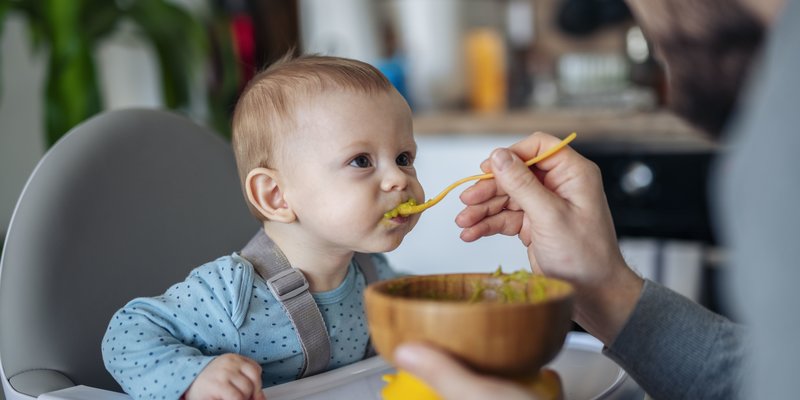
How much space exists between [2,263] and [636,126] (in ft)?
4.93

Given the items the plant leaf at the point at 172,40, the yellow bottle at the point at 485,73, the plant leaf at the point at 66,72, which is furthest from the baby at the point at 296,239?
the yellow bottle at the point at 485,73

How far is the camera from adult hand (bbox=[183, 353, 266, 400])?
0.61 metres

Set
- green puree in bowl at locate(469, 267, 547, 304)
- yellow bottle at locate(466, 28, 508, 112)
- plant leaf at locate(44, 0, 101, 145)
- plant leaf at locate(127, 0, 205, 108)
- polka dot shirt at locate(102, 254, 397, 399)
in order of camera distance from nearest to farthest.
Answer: green puree in bowl at locate(469, 267, 547, 304), polka dot shirt at locate(102, 254, 397, 399), plant leaf at locate(44, 0, 101, 145), plant leaf at locate(127, 0, 205, 108), yellow bottle at locate(466, 28, 508, 112)

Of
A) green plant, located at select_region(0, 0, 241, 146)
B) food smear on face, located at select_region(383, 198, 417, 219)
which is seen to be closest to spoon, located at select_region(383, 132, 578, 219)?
food smear on face, located at select_region(383, 198, 417, 219)

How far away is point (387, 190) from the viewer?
2.39 feet

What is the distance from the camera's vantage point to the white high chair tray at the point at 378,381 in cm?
65

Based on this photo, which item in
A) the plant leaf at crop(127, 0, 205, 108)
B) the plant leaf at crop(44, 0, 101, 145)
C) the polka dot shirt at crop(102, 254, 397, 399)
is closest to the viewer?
the polka dot shirt at crop(102, 254, 397, 399)

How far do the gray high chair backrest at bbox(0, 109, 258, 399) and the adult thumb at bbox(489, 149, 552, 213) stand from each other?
409mm

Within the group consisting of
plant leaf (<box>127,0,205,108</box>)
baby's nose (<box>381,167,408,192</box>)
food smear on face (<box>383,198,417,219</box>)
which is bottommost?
food smear on face (<box>383,198,417,219</box>)

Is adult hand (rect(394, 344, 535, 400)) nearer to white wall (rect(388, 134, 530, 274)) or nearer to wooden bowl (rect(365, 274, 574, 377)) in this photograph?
wooden bowl (rect(365, 274, 574, 377))

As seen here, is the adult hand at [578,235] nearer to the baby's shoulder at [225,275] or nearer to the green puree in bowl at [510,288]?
the green puree in bowl at [510,288]

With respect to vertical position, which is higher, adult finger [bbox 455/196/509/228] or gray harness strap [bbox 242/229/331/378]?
adult finger [bbox 455/196/509/228]

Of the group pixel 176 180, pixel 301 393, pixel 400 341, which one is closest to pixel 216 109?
pixel 176 180

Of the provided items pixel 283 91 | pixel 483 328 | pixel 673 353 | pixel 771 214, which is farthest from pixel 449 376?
pixel 283 91
